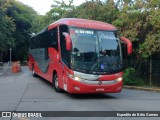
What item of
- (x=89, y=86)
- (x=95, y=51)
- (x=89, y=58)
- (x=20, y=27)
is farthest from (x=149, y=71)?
(x=20, y=27)

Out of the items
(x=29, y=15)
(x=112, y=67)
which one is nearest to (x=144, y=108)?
(x=112, y=67)

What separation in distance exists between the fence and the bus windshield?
20.6 feet

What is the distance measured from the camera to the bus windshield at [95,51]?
13.6 meters

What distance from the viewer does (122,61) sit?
46.9 ft

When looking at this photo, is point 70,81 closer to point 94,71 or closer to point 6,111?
point 94,71

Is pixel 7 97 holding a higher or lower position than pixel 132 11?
lower

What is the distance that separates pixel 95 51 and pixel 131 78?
269 inches

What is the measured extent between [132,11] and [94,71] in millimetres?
8619

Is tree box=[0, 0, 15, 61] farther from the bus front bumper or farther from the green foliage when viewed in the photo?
the bus front bumper

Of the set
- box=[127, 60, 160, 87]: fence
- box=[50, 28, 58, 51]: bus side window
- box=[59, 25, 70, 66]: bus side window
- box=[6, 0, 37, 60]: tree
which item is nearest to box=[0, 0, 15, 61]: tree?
box=[6, 0, 37, 60]: tree

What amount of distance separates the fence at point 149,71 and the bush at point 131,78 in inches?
17.7

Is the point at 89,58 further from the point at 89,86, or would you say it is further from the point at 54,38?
the point at 54,38

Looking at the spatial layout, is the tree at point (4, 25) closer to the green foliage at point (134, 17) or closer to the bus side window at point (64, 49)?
the green foliage at point (134, 17)

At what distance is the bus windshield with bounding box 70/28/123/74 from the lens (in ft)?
44.5
